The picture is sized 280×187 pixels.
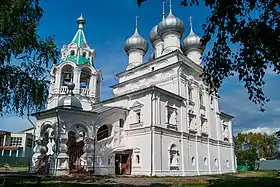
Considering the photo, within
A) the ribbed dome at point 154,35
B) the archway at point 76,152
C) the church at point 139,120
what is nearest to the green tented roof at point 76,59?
the church at point 139,120

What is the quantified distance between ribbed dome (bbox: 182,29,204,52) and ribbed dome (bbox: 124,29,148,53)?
468cm

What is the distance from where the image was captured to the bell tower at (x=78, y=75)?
95.6 feet

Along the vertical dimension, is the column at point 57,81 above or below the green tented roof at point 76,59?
below

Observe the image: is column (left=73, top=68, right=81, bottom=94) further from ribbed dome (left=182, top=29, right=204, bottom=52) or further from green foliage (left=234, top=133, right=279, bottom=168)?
green foliage (left=234, top=133, right=279, bottom=168)

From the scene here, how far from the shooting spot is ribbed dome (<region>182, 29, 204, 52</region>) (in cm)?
3188

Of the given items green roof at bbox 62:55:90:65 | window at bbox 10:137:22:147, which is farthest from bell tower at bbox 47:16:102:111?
window at bbox 10:137:22:147

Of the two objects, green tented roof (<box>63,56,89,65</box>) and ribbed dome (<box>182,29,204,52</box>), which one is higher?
ribbed dome (<box>182,29,204,52</box>)

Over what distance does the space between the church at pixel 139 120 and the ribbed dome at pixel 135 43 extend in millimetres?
121

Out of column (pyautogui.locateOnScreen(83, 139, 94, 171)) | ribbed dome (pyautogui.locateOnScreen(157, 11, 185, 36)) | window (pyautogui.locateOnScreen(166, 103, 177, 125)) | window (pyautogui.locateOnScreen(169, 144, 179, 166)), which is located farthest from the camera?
ribbed dome (pyautogui.locateOnScreen(157, 11, 185, 36))

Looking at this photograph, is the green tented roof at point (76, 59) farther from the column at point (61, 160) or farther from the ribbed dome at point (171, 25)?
the column at point (61, 160)

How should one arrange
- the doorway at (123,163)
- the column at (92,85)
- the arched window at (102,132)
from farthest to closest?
the column at (92,85) < the arched window at (102,132) < the doorway at (123,163)

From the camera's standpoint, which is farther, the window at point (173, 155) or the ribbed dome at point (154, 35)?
the ribbed dome at point (154, 35)

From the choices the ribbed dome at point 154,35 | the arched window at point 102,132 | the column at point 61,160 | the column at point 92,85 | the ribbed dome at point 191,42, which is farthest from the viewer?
the ribbed dome at point 154,35

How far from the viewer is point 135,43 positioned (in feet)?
107
